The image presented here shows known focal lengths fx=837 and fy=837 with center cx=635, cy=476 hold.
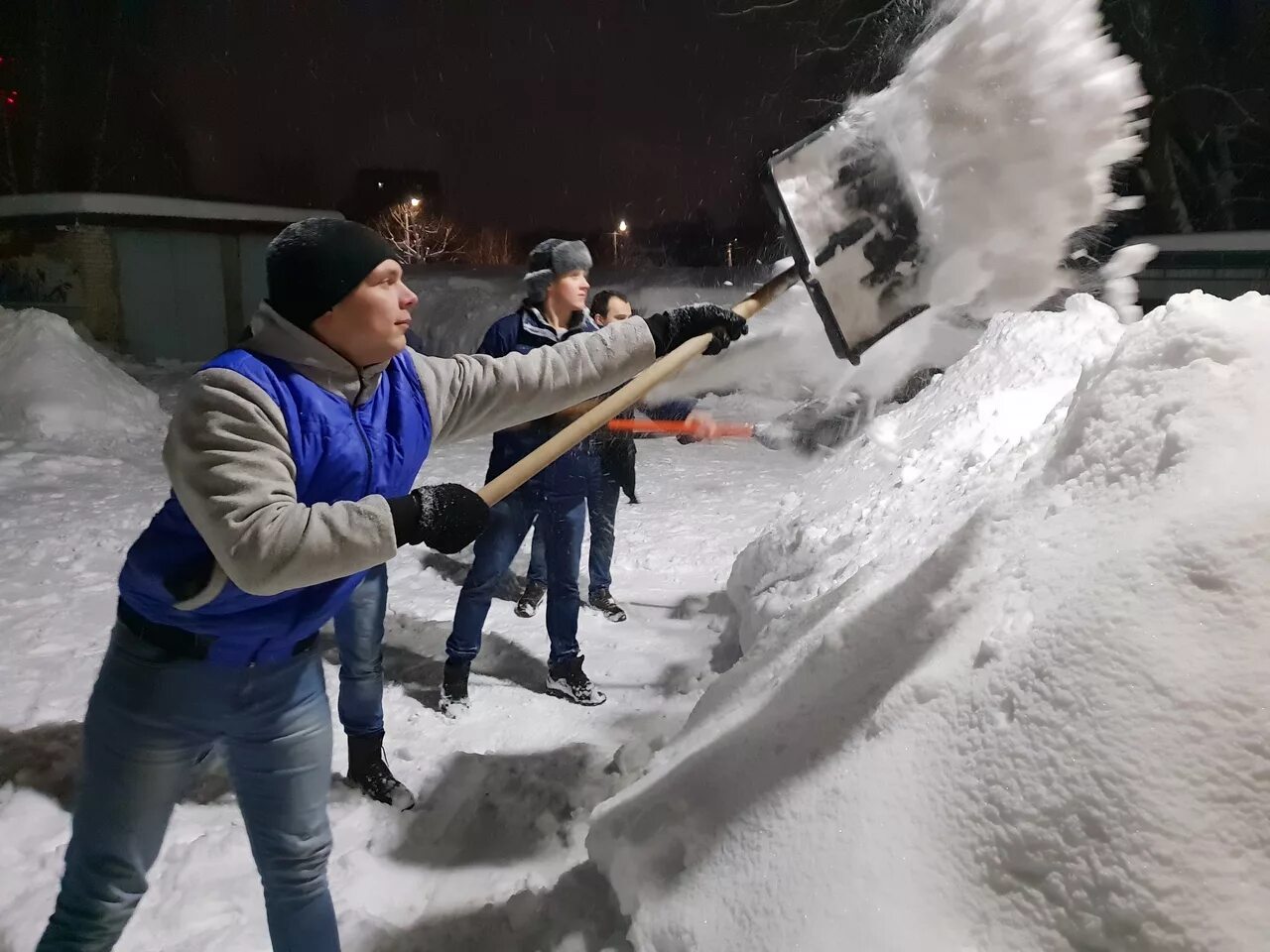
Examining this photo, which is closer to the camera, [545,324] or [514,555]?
[545,324]

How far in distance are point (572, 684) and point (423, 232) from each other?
101 feet

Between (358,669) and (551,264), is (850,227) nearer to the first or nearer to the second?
(551,264)

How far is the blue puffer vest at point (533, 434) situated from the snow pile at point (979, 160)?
1.29 meters

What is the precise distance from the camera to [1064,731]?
1375 millimetres

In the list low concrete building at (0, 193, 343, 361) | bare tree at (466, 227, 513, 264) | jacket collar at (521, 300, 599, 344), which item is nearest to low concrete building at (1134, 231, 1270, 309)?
jacket collar at (521, 300, 599, 344)

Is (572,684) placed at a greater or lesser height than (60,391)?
greater

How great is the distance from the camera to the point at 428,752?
3168 mm

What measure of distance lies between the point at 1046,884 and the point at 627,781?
1.77 m

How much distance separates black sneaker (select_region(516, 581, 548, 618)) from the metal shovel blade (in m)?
2.60

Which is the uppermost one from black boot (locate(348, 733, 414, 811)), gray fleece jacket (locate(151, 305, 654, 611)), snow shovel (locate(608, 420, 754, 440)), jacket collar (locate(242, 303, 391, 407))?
jacket collar (locate(242, 303, 391, 407))

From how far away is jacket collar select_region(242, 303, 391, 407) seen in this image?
1.58 meters

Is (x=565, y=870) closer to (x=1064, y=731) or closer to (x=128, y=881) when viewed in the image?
(x=128, y=881)

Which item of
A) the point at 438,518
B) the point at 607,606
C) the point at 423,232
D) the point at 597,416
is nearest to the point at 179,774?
the point at 438,518

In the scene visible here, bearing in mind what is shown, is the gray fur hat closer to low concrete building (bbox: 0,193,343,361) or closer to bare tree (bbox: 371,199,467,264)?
low concrete building (bbox: 0,193,343,361)
